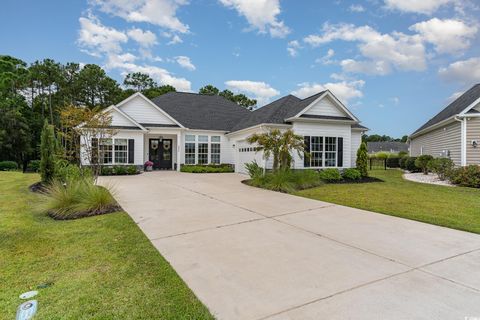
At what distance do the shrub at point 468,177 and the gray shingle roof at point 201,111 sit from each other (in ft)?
49.8

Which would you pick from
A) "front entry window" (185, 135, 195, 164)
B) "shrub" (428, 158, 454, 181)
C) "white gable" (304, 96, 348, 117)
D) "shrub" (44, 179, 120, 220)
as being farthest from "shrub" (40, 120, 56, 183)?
"shrub" (428, 158, 454, 181)

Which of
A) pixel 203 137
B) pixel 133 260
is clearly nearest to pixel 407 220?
pixel 133 260

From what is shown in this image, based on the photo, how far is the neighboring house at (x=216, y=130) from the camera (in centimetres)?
1658

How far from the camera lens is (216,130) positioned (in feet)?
73.8

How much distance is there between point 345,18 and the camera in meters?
14.4

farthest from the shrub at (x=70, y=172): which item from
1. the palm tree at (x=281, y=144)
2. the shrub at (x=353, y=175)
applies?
the shrub at (x=353, y=175)

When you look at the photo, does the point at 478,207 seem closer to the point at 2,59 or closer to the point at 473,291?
the point at 473,291

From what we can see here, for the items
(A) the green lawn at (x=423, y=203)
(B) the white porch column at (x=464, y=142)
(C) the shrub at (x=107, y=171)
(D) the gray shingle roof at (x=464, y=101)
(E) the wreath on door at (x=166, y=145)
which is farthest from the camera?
(E) the wreath on door at (x=166, y=145)

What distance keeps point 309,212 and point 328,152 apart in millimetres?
10632

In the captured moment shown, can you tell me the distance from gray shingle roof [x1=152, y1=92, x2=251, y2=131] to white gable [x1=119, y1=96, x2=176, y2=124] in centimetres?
180

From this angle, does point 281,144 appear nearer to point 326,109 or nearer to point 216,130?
point 326,109

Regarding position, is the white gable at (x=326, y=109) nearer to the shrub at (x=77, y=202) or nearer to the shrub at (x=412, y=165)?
the shrub at (x=412, y=165)

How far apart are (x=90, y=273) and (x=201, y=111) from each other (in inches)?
868

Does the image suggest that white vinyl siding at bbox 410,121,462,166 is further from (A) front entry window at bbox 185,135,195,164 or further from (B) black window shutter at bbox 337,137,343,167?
(A) front entry window at bbox 185,135,195,164
